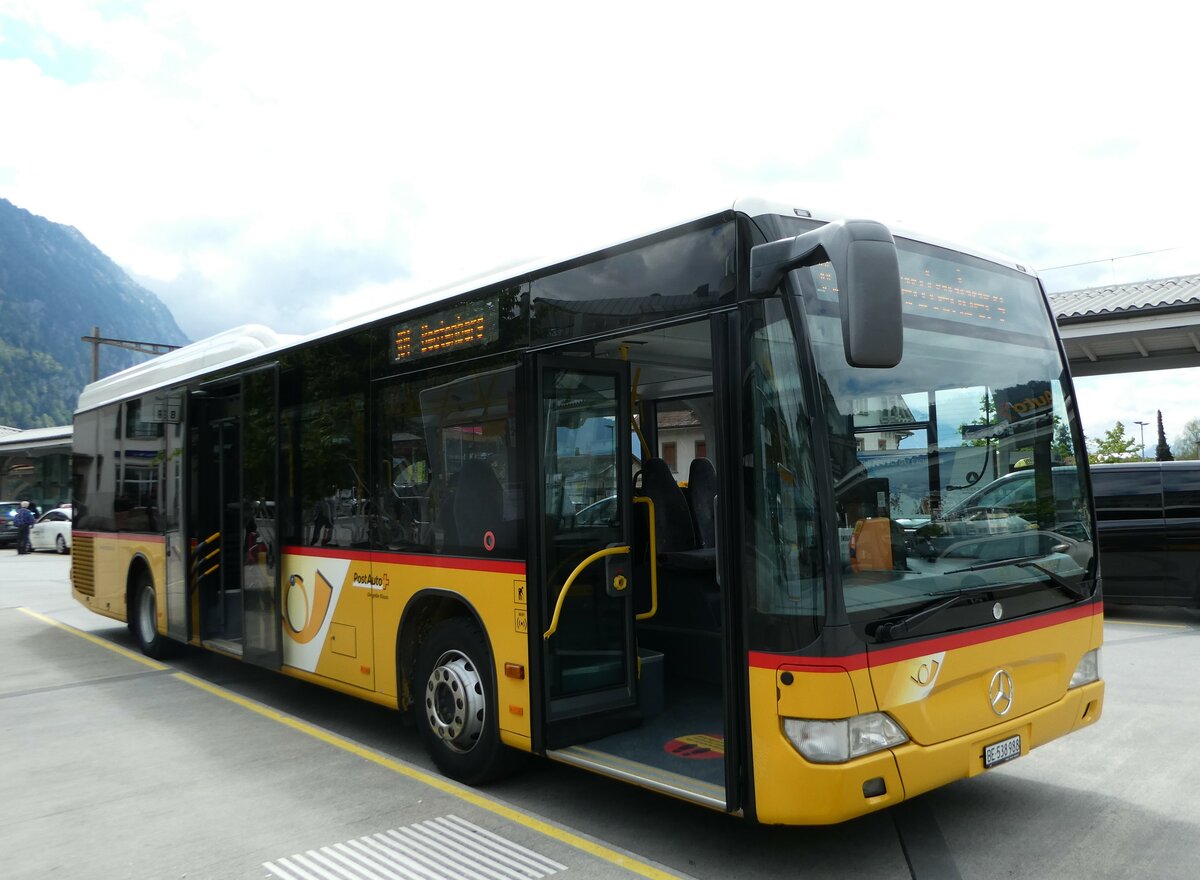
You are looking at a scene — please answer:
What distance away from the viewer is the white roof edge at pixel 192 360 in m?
8.73

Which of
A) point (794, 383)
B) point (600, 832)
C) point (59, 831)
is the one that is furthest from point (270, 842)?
point (794, 383)

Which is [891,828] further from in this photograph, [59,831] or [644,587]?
[59,831]

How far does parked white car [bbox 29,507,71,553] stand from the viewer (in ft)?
95.9

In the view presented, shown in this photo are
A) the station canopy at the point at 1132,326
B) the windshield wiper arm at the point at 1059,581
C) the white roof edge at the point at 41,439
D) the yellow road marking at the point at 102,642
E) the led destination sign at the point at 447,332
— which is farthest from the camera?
the white roof edge at the point at 41,439

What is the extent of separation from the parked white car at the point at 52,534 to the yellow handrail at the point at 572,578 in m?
29.0

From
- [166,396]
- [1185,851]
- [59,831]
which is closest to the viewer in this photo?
[1185,851]

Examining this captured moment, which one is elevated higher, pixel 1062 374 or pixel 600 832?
pixel 1062 374

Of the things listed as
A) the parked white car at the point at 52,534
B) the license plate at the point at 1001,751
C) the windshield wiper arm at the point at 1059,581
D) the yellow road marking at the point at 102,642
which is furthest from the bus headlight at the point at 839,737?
the parked white car at the point at 52,534

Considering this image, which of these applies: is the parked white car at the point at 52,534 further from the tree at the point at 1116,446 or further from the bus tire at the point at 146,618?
the tree at the point at 1116,446

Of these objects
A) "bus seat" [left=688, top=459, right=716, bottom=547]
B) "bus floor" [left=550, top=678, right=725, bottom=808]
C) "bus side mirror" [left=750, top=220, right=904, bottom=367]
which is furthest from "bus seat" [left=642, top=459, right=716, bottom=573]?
"bus side mirror" [left=750, top=220, right=904, bottom=367]

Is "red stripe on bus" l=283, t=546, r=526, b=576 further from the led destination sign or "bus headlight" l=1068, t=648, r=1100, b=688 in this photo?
"bus headlight" l=1068, t=648, r=1100, b=688

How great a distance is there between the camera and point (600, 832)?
4.68 m

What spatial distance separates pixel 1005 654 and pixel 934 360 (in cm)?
135

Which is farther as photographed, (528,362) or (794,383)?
(528,362)
